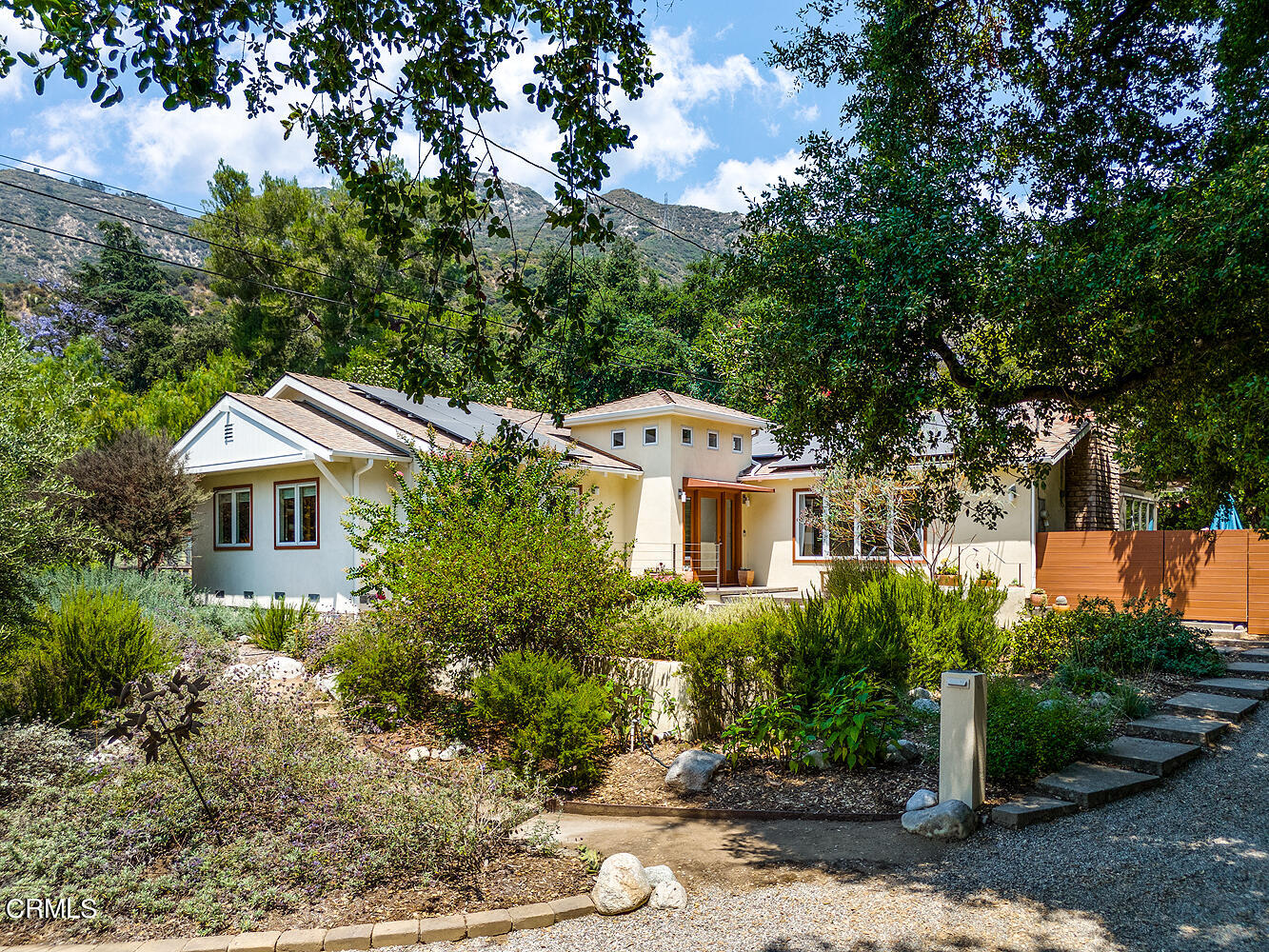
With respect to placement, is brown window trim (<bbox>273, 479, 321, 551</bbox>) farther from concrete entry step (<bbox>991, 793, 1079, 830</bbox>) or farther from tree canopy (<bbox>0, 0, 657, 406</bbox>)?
concrete entry step (<bbox>991, 793, 1079, 830</bbox>)

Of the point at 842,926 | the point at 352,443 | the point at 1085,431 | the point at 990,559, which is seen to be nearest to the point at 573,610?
the point at 842,926

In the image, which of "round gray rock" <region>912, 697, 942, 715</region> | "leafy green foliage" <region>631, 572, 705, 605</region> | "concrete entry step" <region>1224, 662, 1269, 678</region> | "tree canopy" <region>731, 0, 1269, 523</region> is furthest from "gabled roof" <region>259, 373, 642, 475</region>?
"concrete entry step" <region>1224, 662, 1269, 678</region>

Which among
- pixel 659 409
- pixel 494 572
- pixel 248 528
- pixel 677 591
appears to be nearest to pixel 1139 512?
pixel 659 409

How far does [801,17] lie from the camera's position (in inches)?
300

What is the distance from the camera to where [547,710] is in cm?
633

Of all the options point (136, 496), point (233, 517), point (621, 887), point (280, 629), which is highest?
point (136, 496)

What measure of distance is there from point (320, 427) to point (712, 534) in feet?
33.5

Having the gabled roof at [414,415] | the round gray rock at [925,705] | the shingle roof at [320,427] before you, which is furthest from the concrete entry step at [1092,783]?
the shingle roof at [320,427]

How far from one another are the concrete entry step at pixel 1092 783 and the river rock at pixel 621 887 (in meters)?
3.01

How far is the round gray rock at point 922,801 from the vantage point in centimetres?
532

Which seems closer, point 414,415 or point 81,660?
point 81,660

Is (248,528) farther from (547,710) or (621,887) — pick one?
(621,887)

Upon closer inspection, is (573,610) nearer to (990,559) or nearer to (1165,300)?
(1165,300)

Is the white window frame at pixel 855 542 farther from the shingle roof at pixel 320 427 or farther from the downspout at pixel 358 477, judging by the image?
the shingle roof at pixel 320 427
